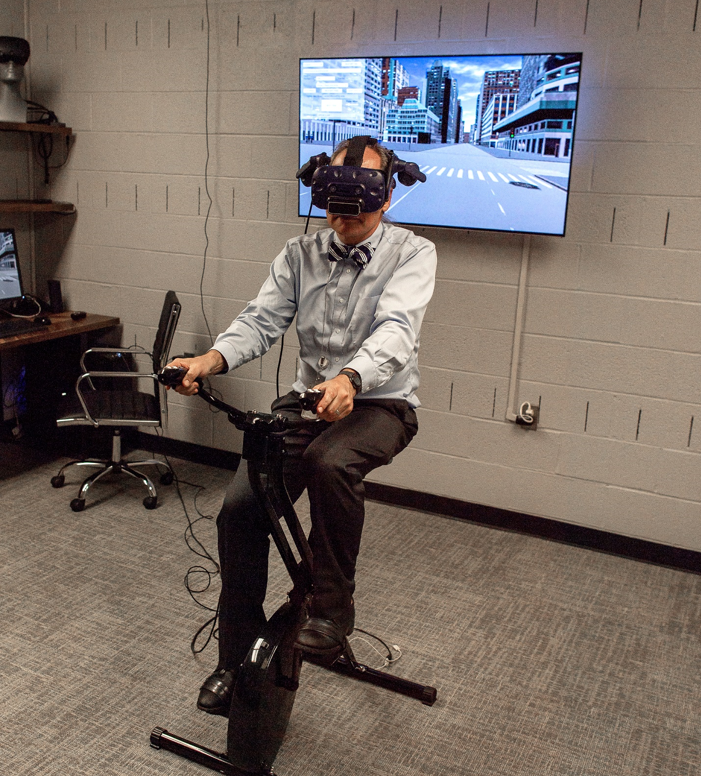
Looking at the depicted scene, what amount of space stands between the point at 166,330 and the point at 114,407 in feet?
1.39

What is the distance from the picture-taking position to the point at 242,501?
6.43 ft

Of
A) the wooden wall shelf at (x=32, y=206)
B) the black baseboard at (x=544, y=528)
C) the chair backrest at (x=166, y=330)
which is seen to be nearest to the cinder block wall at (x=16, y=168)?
the wooden wall shelf at (x=32, y=206)

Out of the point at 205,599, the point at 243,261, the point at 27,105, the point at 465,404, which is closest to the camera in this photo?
the point at 205,599

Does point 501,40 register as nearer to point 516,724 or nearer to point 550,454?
point 550,454

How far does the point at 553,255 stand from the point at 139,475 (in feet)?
6.74

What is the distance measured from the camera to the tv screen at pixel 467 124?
2943 millimetres

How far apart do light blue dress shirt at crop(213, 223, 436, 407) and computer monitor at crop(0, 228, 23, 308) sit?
2.12 metres

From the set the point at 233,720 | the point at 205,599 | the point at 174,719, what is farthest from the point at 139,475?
the point at 233,720

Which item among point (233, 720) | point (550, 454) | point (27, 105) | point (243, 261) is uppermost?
point (27, 105)

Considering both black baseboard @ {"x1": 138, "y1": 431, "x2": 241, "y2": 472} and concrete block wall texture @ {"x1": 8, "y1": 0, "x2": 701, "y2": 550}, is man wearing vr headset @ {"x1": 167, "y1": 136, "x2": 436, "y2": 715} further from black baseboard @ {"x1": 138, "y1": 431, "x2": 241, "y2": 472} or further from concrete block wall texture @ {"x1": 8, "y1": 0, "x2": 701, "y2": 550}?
black baseboard @ {"x1": 138, "y1": 431, "x2": 241, "y2": 472}

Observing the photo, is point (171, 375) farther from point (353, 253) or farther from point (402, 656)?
point (402, 656)

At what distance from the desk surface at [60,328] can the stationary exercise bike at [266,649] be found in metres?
1.96

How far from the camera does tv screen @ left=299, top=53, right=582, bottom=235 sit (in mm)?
2943

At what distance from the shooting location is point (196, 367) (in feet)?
6.12
